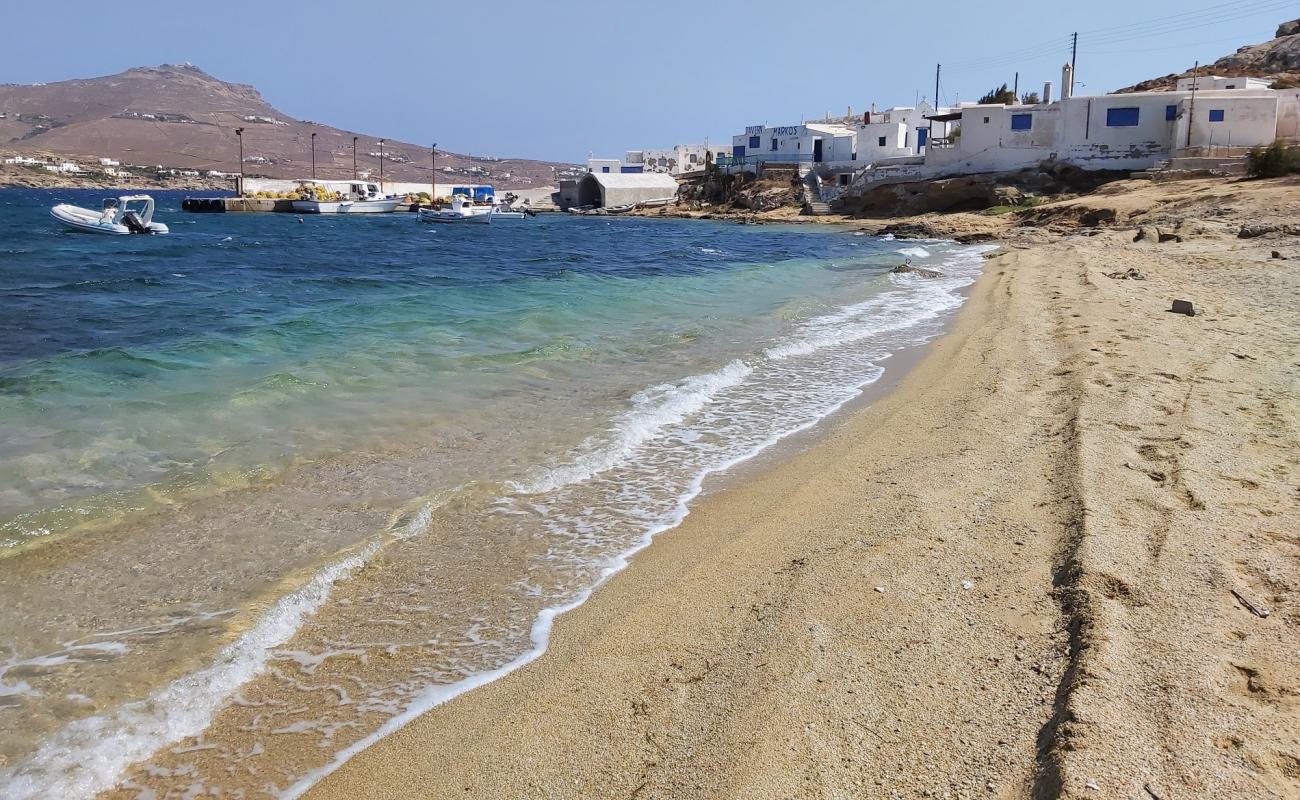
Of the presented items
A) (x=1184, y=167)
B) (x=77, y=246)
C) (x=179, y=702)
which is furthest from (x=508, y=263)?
(x=1184, y=167)

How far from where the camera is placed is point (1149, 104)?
44375 mm

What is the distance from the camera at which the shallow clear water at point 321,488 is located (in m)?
3.78

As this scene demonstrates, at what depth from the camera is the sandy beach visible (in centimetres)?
285

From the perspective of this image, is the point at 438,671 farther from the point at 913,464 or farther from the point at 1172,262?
the point at 1172,262

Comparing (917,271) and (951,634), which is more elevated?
(917,271)

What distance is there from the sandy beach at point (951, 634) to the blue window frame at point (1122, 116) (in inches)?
1790

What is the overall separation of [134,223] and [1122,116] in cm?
5213

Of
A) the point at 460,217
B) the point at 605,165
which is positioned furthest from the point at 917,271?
the point at 605,165

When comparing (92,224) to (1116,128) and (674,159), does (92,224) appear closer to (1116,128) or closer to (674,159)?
(1116,128)

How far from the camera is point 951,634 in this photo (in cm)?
371

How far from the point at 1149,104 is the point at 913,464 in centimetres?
4829

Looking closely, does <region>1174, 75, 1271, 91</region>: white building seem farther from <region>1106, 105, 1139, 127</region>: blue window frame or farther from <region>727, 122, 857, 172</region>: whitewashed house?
<region>727, 122, 857, 172</region>: whitewashed house

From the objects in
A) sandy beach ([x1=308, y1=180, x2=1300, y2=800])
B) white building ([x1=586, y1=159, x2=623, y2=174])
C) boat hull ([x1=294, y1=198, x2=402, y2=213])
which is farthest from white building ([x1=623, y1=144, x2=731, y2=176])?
sandy beach ([x1=308, y1=180, x2=1300, y2=800])

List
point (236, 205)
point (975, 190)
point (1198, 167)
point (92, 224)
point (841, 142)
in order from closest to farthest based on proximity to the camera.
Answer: point (1198, 167) < point (92, 224) < point (975, 190) < point (841, 142) < point (236, 205)
